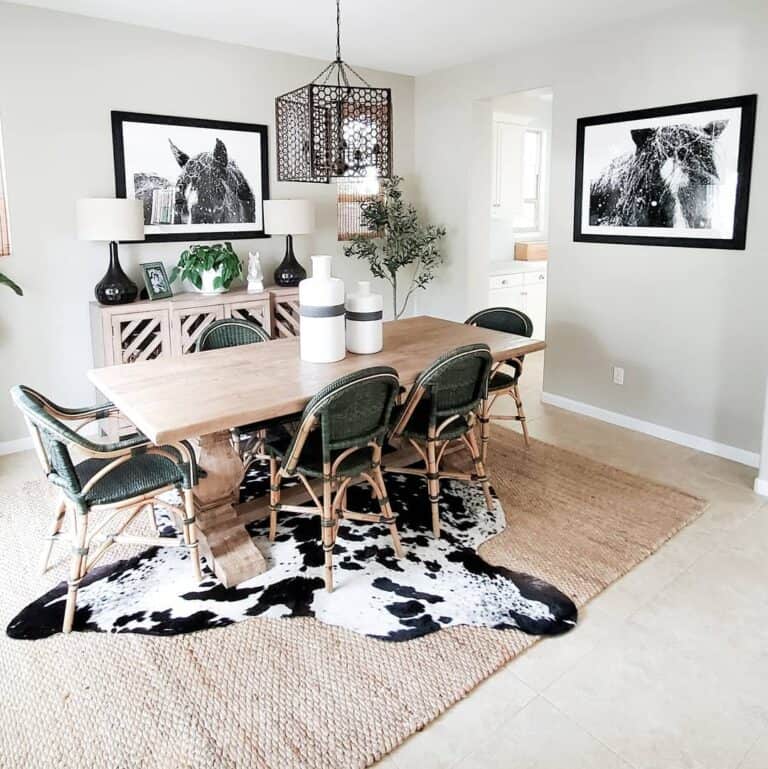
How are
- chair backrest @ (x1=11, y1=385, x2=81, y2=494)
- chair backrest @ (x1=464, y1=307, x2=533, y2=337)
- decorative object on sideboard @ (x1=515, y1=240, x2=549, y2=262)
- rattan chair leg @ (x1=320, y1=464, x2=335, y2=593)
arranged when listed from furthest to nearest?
decorative object on sideboard @ (x1=515, y1=240, x2=549, y2=262)
chair backrest @ (x1=464, y1=307, x2=533, y2=337)
rattan chair leg @ (x1=320, y1=464, x2=335, y2=593)
chair backrest @ (x1=11, y1=385, x2=81, y2=494)

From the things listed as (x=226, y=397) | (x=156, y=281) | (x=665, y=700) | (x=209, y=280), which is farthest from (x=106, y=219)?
(x=665, y=700)

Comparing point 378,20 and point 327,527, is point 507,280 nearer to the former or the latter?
point 378,20

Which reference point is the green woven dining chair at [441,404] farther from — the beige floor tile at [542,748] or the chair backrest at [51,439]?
the chair backrest at [51,439]

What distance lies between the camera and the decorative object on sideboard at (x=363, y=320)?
3.10 meters

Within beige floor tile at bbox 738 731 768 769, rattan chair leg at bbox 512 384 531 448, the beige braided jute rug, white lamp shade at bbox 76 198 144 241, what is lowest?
beige floor tile at bbox 738 731 768 769

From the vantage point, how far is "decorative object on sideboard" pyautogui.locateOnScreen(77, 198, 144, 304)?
12.6 feet

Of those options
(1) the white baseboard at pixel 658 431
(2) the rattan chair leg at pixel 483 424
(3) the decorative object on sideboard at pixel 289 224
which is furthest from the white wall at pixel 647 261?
(2) the rattan chair leg at pixel 483 424

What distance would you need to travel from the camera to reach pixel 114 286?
4020 mm

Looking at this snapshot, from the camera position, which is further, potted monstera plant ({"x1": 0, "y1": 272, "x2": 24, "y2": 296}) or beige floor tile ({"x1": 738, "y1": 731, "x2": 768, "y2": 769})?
potted monstera plant ({"x1": 0, "y1": 272, "x2": 24, "y2": 296})

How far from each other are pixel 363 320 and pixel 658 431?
89.9 inches

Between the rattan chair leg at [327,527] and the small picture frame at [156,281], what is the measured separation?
2.27 meters

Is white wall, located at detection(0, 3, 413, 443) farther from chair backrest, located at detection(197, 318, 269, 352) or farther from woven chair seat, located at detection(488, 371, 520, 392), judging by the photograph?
woven chair seat, located at detection(488, 371, 520, 392)

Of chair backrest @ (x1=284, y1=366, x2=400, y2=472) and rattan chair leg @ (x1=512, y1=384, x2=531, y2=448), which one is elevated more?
chair backrest @ (x1=284, y1=366, x2=400, y2=472)

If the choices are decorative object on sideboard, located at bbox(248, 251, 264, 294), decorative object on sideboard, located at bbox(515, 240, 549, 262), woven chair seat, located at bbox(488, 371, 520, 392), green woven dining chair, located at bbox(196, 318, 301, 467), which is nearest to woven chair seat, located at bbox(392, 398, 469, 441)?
woven chair seat, located at bbox(488, 371, 520, 392)
